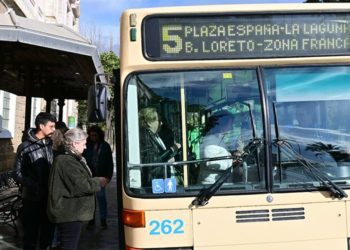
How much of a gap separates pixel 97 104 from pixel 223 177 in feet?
4.08

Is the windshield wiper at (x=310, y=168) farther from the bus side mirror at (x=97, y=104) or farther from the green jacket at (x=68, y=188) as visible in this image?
the green jacket at (x=68, y=188)

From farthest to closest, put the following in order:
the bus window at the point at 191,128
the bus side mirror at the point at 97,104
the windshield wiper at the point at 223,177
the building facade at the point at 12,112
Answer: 1. the building facade at the point at 12,112
2. the bus side mirror at the point at 97,104
3. the bus window at the point at 191,128
4. the windshield wiper at the point at 223,177

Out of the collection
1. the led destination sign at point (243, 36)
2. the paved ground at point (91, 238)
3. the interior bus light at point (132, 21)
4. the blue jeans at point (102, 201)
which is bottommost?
the paved ground at point (91, 238)

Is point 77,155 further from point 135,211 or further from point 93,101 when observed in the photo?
point 135,211

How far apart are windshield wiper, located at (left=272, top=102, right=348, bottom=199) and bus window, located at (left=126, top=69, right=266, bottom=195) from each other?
16 cm

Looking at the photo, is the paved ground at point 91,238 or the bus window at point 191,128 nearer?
the bus window at point 191,128

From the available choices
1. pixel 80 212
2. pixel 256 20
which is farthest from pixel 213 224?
pixel 256 20

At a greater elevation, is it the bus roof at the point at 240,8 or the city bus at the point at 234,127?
the bus roof at the point at 240,8

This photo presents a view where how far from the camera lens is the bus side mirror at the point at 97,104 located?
4.25 meters

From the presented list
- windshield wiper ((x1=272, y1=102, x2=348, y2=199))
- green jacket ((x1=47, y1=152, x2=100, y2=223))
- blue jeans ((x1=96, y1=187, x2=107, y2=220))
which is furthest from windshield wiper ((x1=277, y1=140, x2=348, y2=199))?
blue jeans ((x1=96, y1=187, x2=107, y2=220))

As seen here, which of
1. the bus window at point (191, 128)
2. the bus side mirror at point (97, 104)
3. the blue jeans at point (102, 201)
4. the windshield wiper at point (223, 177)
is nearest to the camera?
the windshield wiper at point (223, 177)

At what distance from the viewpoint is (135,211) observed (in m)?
3.99

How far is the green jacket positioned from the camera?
14.9 feet

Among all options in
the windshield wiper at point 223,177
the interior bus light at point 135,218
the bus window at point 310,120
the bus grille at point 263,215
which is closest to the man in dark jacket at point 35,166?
the interior bus light at point 135,218
